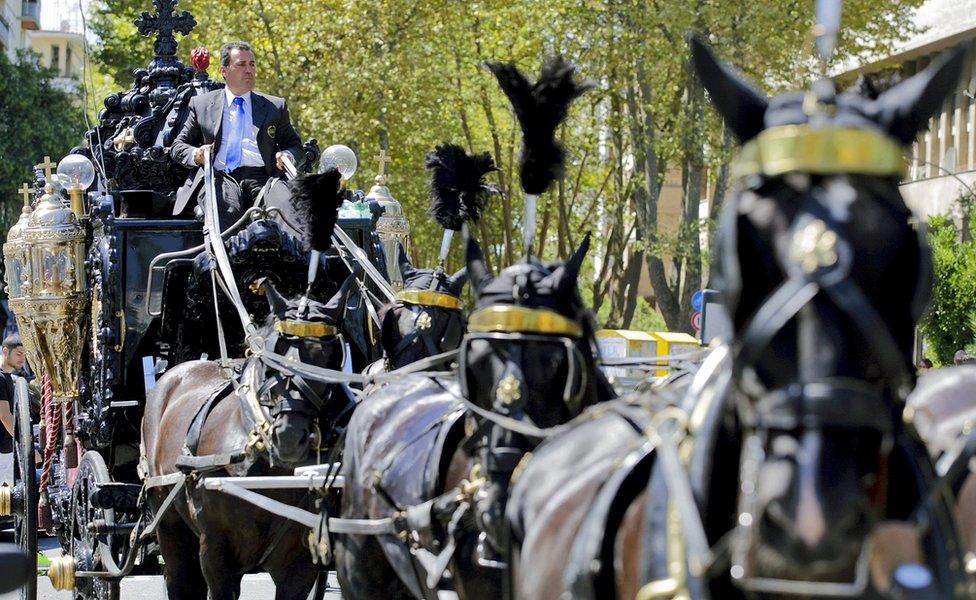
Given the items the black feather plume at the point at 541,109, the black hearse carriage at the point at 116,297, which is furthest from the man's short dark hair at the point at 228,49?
the black feather plume at the point at 541,109

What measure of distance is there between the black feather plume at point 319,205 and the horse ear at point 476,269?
2614 millimetres

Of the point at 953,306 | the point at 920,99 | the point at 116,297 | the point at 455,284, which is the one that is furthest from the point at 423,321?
the point at 953,306

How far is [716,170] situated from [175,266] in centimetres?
2033

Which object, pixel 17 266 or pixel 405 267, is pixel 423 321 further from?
pixel 17 266

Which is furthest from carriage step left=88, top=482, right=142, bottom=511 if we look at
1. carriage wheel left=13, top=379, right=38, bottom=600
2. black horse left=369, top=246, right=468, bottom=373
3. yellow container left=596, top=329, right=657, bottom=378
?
yellow container left=596, top=329, right=657, bottom=378

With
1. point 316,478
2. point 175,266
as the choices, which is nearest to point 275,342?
point 316,478

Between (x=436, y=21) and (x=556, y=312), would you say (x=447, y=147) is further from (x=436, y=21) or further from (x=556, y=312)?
(x=436, y=21)

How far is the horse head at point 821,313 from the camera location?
3.10 meters

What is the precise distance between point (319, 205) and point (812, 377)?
19.3 ft

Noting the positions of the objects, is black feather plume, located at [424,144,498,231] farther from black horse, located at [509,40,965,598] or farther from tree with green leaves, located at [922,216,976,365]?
tree with green leaves, located at [922,216,976,365]

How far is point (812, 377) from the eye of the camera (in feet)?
10.3

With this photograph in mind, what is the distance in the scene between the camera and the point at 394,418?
7129mm

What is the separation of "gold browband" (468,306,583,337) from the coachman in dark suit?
214 inches

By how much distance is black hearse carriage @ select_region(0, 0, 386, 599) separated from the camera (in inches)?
400
